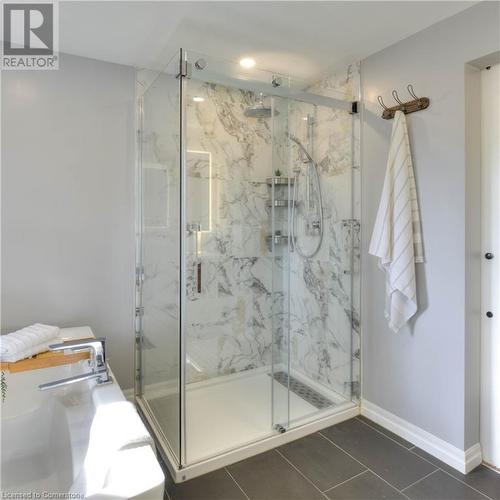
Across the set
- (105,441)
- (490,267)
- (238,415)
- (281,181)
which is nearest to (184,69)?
(281,181)

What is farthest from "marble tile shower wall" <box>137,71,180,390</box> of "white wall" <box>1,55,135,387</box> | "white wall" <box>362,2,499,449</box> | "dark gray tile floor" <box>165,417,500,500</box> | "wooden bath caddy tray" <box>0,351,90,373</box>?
"white wall" <box>362,2,499,449</box>

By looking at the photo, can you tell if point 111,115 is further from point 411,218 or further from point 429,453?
point 429,453

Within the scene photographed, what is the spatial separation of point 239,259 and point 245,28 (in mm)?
1727

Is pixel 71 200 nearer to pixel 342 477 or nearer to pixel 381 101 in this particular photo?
pixel 381 101

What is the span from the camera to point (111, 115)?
2625 millimetres

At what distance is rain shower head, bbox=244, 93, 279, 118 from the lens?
266 cm

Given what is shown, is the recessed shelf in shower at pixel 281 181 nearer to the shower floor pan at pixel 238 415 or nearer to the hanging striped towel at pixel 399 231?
the hanging striped towel at pixel 399 231

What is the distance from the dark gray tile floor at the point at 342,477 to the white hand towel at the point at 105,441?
659mm

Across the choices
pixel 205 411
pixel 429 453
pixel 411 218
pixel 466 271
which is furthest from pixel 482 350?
pixel 205 411

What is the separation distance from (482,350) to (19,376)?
2.59m
